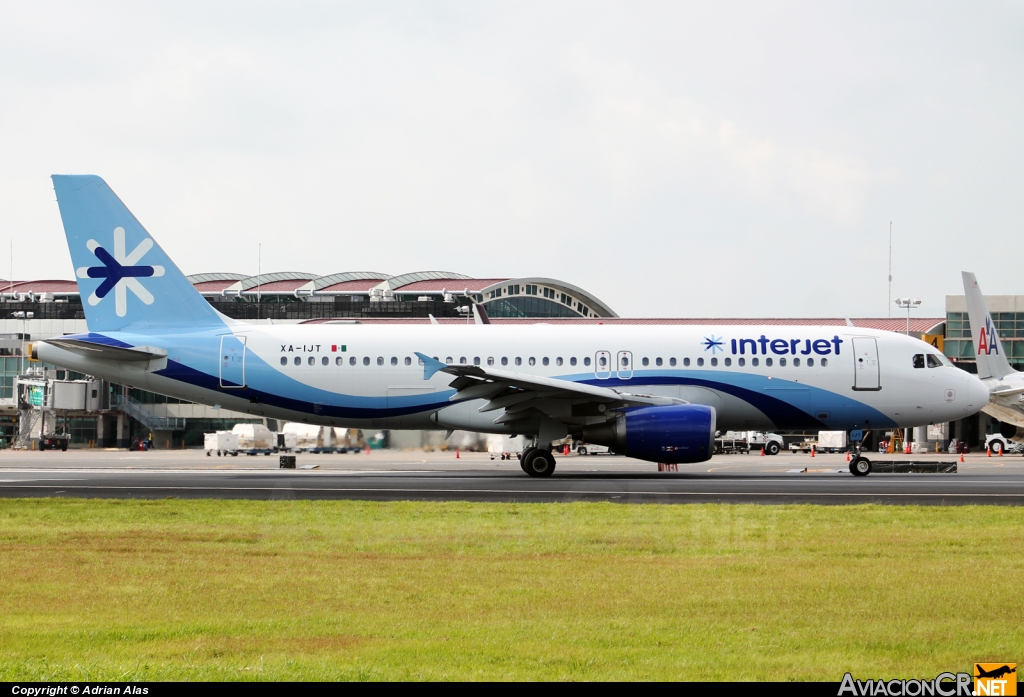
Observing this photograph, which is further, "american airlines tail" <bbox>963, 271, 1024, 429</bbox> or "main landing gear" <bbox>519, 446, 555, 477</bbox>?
"american airlines tail" <bbox>963, 271, 1024, 429</bbox>

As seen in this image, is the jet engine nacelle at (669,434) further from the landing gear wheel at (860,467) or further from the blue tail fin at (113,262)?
the blue tail fin at (113,262)

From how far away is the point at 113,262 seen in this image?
30.9 metres

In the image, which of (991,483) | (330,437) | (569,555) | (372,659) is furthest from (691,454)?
(372,659)

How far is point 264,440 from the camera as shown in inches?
1822

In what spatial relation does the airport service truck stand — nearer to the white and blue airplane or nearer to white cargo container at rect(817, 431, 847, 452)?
white cargo container at rect(817, 431, 847, 452)

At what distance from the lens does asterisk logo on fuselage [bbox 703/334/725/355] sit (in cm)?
3008

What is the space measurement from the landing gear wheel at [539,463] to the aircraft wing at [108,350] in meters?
10.8

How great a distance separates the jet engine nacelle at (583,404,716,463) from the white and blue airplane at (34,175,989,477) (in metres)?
1.65

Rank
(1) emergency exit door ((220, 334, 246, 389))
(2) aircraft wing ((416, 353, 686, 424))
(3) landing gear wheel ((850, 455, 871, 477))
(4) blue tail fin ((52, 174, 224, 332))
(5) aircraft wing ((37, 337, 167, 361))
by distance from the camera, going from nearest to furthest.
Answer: (2) aircraft wing ((416, 353, 686, 424))
(3) landing gear wheel ((850, 455, 871, 477))
(5) aircraft wing ((37, 337, 167, 361))
(1) emergency exit door ((220, 334, 246, 389))
(4) blue tail fin ((52, 174, 224, 332))

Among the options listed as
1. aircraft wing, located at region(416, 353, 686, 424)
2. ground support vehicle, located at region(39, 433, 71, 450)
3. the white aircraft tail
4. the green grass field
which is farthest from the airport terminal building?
the green grass field

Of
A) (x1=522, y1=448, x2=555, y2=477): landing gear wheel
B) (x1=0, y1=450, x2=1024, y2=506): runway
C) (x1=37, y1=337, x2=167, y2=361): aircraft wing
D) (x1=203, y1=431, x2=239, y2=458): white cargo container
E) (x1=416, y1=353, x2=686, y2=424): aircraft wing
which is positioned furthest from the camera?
(x1=203, y1=431, x2=239, y2=458): white cargo container

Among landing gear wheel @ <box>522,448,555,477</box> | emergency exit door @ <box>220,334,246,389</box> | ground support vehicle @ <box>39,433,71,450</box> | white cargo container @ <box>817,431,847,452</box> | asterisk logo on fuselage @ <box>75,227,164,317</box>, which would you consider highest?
asterisk logo on fuselage @ <box>75,227,164,317</box>

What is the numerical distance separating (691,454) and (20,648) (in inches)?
836

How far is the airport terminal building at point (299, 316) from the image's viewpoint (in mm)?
66250
